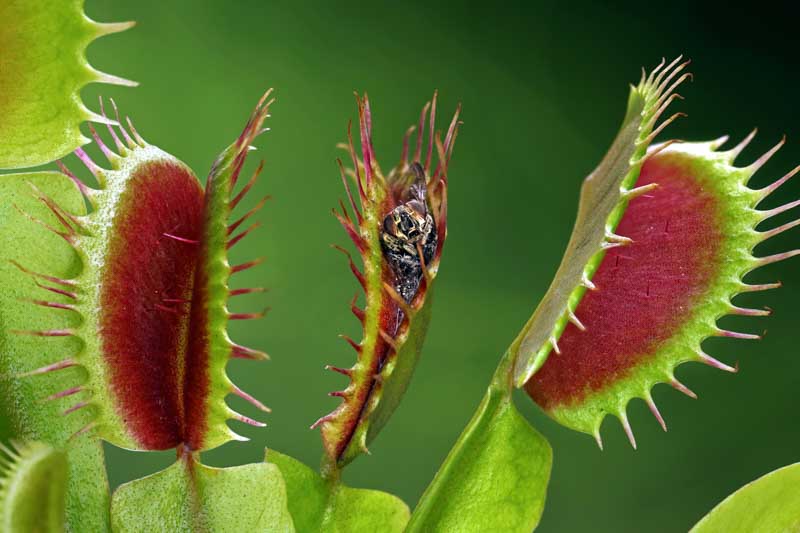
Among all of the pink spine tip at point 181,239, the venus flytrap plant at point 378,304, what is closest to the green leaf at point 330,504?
the venus flytrap plant at point 378,304

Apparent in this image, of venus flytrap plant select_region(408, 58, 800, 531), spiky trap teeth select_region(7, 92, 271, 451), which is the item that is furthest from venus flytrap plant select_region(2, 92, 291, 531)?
venus flytrap plant select_region(408, 58, 800, 531)

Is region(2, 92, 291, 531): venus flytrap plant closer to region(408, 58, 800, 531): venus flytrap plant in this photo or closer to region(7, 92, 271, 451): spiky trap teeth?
region(7, 92, 271, 451): spiky trap teeth

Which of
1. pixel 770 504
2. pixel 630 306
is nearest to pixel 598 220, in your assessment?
pixel 630 306

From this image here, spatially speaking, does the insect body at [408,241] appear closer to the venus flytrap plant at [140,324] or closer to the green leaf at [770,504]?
the venus flytrap plant at [140,324]

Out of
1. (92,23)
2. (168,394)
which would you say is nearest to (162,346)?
(168,394)

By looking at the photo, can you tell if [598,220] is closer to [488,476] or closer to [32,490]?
[488,476]

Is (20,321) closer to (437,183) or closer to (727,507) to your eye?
(437,183)

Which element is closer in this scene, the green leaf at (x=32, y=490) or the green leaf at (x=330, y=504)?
the green leaf at (x=32, y=490)
